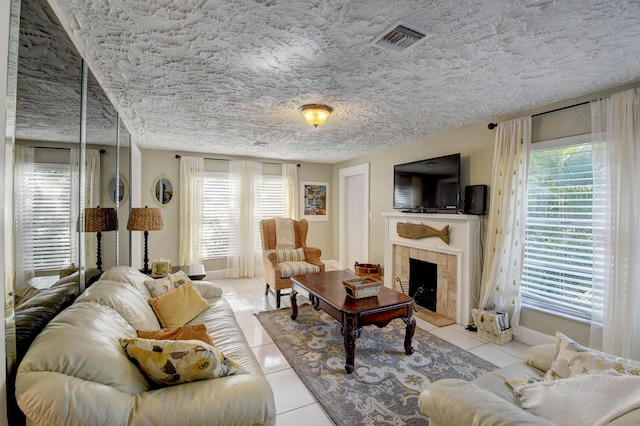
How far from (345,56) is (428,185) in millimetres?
2473

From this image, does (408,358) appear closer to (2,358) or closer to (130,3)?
(2,358)

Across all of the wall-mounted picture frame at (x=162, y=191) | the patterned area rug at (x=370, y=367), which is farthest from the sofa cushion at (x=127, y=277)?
the wall-mounted picture frame at (x=162, y=191)

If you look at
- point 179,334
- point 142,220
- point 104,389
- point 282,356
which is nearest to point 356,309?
point 282,356

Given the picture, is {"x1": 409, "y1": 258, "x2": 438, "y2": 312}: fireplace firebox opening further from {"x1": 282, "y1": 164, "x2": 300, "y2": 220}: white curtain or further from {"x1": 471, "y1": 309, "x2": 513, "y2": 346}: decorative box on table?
{"x1": 282, "y1": 164, "x2": 300, "y2": 220}: white curtain

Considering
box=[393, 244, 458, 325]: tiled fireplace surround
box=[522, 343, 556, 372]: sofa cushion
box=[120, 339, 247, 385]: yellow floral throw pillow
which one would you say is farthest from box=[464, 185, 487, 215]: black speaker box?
box=[120, 339, 247, 385]: yellow floral throw pillow

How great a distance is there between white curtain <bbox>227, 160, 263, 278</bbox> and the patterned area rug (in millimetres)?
2239

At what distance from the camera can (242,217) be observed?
18.4 ft

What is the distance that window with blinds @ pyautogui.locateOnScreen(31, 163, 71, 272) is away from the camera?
124 centimetres

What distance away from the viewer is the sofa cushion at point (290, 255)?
14.5ft

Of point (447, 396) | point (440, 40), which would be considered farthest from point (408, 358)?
point (440, 40)

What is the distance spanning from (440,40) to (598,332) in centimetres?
274

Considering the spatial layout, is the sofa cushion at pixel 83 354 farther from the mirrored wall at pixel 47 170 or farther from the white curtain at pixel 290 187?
the white curtain at pixel 290 187

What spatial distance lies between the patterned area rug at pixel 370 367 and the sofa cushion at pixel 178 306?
0.93 m

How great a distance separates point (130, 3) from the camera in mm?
1418
